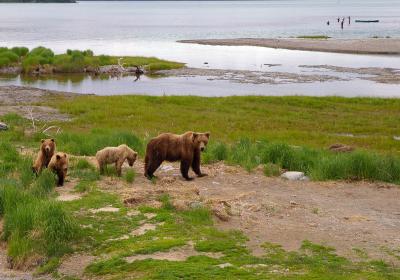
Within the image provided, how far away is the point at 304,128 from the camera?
27.2 meters

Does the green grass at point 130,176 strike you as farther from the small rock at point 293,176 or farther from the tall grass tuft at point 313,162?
the small rock at point 293,176

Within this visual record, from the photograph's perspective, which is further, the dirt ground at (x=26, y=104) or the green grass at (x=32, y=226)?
the dirt ground at (x=26, y=104)

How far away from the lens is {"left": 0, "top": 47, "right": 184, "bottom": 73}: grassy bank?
192 feet

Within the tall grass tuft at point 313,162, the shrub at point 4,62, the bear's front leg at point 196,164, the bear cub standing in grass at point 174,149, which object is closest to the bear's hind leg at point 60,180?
the bear cub standing in grass at point 174,149

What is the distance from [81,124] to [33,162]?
13484mm

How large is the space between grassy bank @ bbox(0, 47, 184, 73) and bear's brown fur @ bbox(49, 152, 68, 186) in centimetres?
4723

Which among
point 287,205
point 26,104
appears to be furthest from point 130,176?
point 26,104

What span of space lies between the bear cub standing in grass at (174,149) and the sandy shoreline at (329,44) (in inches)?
2494

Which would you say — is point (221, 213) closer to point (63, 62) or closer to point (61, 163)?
point (61, 163)

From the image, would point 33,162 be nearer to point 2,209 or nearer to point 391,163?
point 2,209

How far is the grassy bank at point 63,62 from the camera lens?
58594 millimetres

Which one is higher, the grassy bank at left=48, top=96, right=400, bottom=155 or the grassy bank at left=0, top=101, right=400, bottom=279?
the grassy bank at left=0, top=101, right=400, bottom=279

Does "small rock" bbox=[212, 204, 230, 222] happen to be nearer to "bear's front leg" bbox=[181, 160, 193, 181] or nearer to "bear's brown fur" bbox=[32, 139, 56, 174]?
"bear's front leg" bbox=[181, 160, 193, 181]

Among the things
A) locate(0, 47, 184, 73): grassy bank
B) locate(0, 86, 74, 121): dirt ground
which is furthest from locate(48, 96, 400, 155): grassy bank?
locate(0, 47, 184, 73): grassy bank
